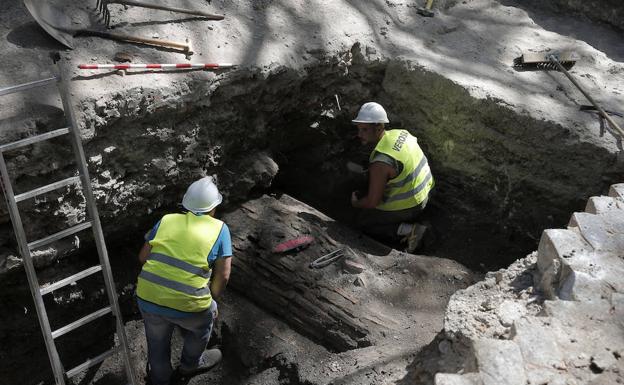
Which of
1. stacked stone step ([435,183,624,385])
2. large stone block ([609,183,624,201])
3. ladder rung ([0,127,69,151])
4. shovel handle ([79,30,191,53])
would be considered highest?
shovel handle ([79,30,191,53])

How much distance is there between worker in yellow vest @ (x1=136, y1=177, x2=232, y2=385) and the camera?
398cm

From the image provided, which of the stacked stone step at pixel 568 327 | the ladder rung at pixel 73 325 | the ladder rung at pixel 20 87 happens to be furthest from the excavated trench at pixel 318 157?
the stacked stone step at pixel 568 327

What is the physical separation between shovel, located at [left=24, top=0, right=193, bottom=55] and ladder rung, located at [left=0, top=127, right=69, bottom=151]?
3.27 feet

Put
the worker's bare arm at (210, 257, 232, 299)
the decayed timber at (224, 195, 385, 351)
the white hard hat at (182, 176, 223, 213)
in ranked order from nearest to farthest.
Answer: the white hard hat at (182, 176, 223, 213), the worker's bare arm at (210, 257, 232, 299), the decayed timber at (224, 195, 385, 351)

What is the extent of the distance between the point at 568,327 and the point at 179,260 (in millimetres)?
2460

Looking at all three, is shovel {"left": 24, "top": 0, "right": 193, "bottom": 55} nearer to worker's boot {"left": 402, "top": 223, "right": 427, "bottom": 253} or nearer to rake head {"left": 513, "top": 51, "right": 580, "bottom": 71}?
worker's boot {"left": 402, "top": 223, "right": 427, "bottom": 253}

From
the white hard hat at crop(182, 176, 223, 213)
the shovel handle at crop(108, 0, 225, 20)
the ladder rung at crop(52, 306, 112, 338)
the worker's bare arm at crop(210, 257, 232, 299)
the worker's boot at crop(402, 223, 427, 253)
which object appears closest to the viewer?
the ladder rung at crop(52, 306, 112, 338)

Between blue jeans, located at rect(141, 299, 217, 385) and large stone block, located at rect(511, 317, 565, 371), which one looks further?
blue jeans, located at rect(141, 299, 217, 385)

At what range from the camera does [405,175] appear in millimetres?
5398

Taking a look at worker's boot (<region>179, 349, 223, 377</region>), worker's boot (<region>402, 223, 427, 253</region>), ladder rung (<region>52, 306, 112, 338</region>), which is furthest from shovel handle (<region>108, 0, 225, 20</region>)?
worker's boot (<region>179, 349, 223, 377</region>)

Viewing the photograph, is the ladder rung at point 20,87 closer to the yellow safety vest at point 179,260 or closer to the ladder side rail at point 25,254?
the ladder side rail at point 25,254

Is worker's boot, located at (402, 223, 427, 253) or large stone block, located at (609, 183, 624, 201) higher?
large stone block, located at (609, 183, 624, 201)

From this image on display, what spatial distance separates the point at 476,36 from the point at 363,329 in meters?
3.66

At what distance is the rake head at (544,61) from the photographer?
589cm
